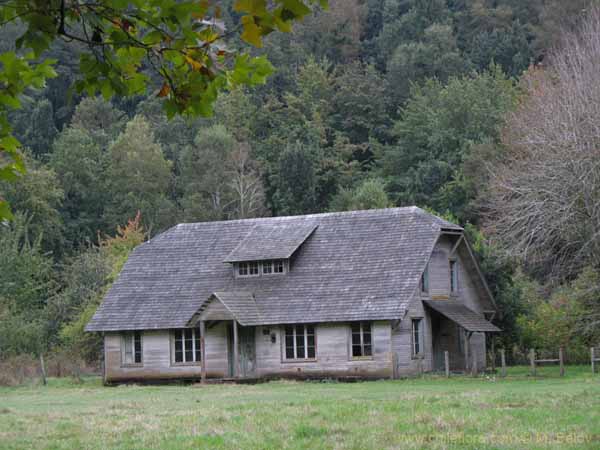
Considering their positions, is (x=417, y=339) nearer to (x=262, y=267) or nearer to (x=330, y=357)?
(x=330, y=357)

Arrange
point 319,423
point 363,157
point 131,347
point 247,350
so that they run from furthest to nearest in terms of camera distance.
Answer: point 363,157 < point 131,347 < point 247,350 < point 319,423

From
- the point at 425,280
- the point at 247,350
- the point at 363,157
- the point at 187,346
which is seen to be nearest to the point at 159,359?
the point at 187,346

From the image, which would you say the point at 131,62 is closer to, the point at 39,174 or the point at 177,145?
the point at 39,174

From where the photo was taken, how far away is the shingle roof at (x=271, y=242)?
4303 cm

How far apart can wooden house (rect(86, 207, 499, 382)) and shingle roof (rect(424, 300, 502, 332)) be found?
0.26ft

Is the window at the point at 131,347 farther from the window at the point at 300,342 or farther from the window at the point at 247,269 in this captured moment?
the window at the point at 300,342

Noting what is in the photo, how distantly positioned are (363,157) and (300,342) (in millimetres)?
45840

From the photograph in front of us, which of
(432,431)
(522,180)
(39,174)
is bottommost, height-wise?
(432,431)

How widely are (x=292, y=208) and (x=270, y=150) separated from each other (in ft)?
24.6

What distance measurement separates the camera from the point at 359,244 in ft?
141

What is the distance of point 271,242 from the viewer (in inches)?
1737

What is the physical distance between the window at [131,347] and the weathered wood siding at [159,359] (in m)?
0.20

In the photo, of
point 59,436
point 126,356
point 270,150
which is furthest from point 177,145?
point 59,436

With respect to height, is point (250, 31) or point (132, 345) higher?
point (250, 31)
